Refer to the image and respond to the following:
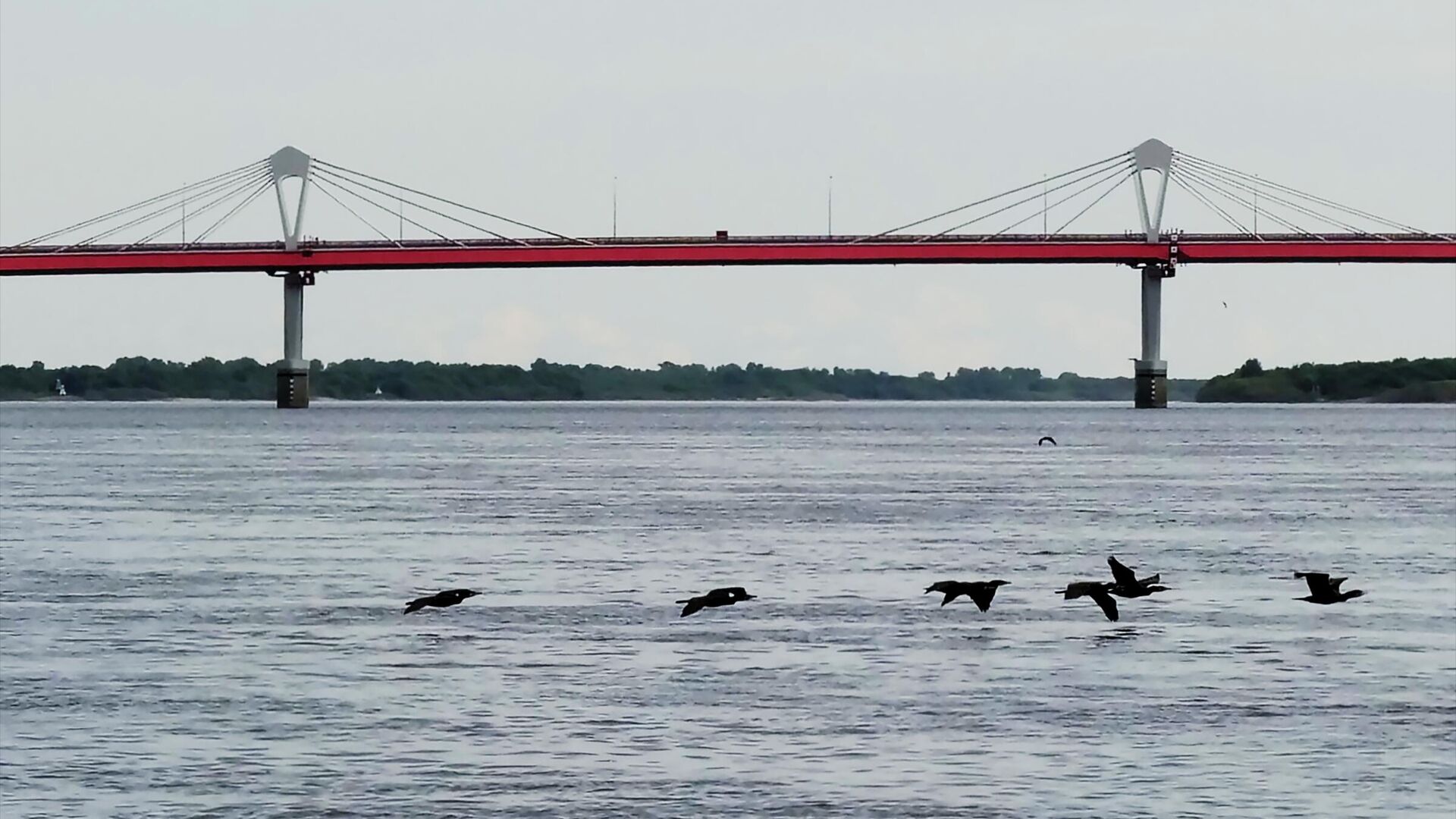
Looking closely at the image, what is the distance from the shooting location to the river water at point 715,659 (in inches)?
635

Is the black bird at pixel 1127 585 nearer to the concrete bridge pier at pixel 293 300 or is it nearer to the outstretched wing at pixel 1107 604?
the outstretched wing at pixel 1107 604

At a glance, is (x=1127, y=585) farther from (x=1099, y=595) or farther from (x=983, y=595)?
(x=983, y=595)

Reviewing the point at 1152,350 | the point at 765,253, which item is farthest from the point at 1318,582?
the point at 1152,350

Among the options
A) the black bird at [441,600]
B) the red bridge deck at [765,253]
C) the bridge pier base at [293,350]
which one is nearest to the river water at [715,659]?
the black bird at [441,600]

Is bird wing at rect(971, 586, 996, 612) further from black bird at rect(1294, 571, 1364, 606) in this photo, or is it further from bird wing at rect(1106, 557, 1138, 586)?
black bird at rect(1294, 571, 1364, 606)

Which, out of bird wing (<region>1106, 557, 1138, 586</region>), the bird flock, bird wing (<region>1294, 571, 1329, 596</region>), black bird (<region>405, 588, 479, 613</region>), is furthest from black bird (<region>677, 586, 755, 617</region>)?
A: bird wing (<region>1294, 571, 1329, 596</region>)

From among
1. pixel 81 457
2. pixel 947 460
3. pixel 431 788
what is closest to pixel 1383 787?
pixel 431 788

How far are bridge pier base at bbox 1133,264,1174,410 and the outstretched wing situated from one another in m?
91.7

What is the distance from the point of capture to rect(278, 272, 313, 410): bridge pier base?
396 feet

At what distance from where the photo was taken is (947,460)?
70.9 meters

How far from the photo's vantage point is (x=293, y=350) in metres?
128

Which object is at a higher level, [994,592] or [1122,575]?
[1122,575]

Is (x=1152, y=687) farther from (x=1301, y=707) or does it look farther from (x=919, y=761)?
(x=919, y=761)

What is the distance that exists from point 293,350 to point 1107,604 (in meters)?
107
